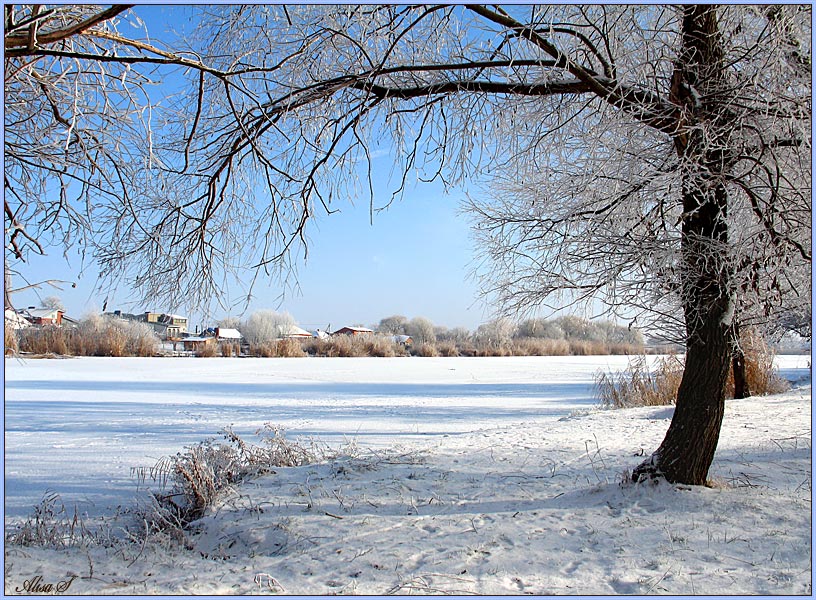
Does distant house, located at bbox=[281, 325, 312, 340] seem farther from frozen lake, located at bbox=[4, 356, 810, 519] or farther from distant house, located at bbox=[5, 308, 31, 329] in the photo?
distant house, located at bbox=[5, 308, 31, 329]

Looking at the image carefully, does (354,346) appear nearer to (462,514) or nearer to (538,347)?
(538,347)

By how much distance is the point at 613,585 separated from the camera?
2.76m

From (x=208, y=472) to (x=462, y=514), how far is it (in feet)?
7.32

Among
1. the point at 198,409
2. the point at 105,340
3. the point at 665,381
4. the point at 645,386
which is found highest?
the point at 105,340

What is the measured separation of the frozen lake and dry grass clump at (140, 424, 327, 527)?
731mm

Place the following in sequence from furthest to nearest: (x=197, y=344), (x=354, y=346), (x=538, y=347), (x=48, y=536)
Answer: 1. (x=538, y=347)
2. (x=354, y=346)
3. (x=197, y=344)
4. (x=48, y=536)

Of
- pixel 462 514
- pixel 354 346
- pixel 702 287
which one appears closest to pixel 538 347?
pixel 354 346

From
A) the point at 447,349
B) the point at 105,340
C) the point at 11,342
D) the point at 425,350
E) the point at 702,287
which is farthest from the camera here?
the point at 447,349

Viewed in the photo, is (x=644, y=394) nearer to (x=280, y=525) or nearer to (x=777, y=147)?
(x=777, y=147)

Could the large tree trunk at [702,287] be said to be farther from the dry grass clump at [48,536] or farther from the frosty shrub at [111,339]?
the frosty shrub at [111,339]

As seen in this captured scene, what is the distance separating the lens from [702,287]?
13.9 ft

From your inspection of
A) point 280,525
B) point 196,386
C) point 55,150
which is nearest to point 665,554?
point 280,525

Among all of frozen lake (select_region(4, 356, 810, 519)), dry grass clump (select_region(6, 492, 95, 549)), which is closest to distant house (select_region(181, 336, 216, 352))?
frozen lake (select_region(4, 356, 810, 519))

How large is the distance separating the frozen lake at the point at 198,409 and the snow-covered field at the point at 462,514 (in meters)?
0.07
